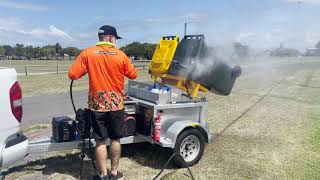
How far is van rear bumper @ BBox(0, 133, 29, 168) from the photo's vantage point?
374 cm

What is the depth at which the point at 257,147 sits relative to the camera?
7020 millimetres

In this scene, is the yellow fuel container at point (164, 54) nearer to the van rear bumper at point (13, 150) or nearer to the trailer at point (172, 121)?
the trailer at point (172, 121)

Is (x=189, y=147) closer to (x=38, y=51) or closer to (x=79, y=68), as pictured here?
(x=79, y=68)

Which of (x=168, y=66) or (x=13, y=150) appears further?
(x=168, y=66)

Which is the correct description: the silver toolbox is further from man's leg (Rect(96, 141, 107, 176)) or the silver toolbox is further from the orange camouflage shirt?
man's leg (Rect(96, 141, 107, 176))

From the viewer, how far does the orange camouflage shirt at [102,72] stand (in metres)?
4.59

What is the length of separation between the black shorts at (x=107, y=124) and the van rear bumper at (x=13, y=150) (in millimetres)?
947

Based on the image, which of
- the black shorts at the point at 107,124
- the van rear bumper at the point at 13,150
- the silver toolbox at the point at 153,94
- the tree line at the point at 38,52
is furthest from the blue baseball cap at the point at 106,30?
the tree line at the point at 38,52

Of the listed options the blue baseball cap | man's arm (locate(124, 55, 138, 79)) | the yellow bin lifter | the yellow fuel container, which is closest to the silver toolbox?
the yellow bin lifter

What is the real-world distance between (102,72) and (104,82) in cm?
13

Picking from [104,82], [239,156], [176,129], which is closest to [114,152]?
[104,82]

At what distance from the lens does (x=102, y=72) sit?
4602 millimetres

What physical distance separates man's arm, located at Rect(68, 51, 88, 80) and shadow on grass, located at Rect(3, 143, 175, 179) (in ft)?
5.15

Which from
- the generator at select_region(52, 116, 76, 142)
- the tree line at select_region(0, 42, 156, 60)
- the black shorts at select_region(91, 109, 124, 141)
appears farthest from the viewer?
the tree line at select_region(0, 42, 156, 60)
